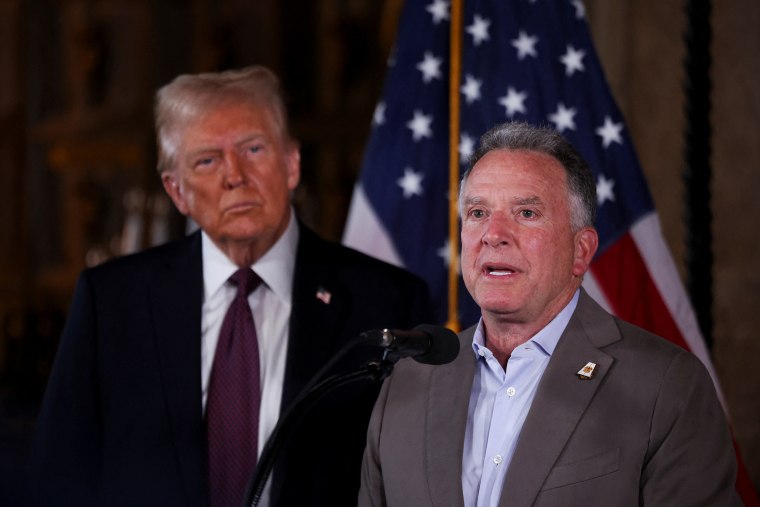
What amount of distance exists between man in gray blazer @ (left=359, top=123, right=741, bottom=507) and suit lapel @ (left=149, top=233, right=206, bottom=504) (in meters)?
0.48

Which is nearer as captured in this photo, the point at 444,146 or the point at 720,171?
the point at 444,146

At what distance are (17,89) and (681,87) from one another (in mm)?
4045

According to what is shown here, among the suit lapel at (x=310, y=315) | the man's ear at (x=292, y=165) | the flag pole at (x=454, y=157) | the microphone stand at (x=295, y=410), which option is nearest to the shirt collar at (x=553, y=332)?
the microphone stand at (x=295, y=410)

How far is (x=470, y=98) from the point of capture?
A: 319 centimetres

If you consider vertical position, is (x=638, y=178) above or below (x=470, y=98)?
below

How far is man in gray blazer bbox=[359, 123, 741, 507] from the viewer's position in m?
1.85

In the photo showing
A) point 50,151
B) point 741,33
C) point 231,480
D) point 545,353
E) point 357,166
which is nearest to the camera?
point 545,353

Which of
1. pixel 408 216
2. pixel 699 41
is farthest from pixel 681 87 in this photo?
pixel 408 216

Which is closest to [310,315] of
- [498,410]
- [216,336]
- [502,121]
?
[216,336]

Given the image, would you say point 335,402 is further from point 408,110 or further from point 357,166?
point 357,166

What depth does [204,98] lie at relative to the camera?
2.59 m

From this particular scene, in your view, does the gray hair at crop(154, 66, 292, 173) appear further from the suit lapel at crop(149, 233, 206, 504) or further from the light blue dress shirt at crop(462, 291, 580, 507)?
the light blue dress shirt at crop(462, 291, 580, 507)

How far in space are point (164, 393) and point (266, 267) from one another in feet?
1.21

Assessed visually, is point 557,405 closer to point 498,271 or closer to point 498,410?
point 498,410
